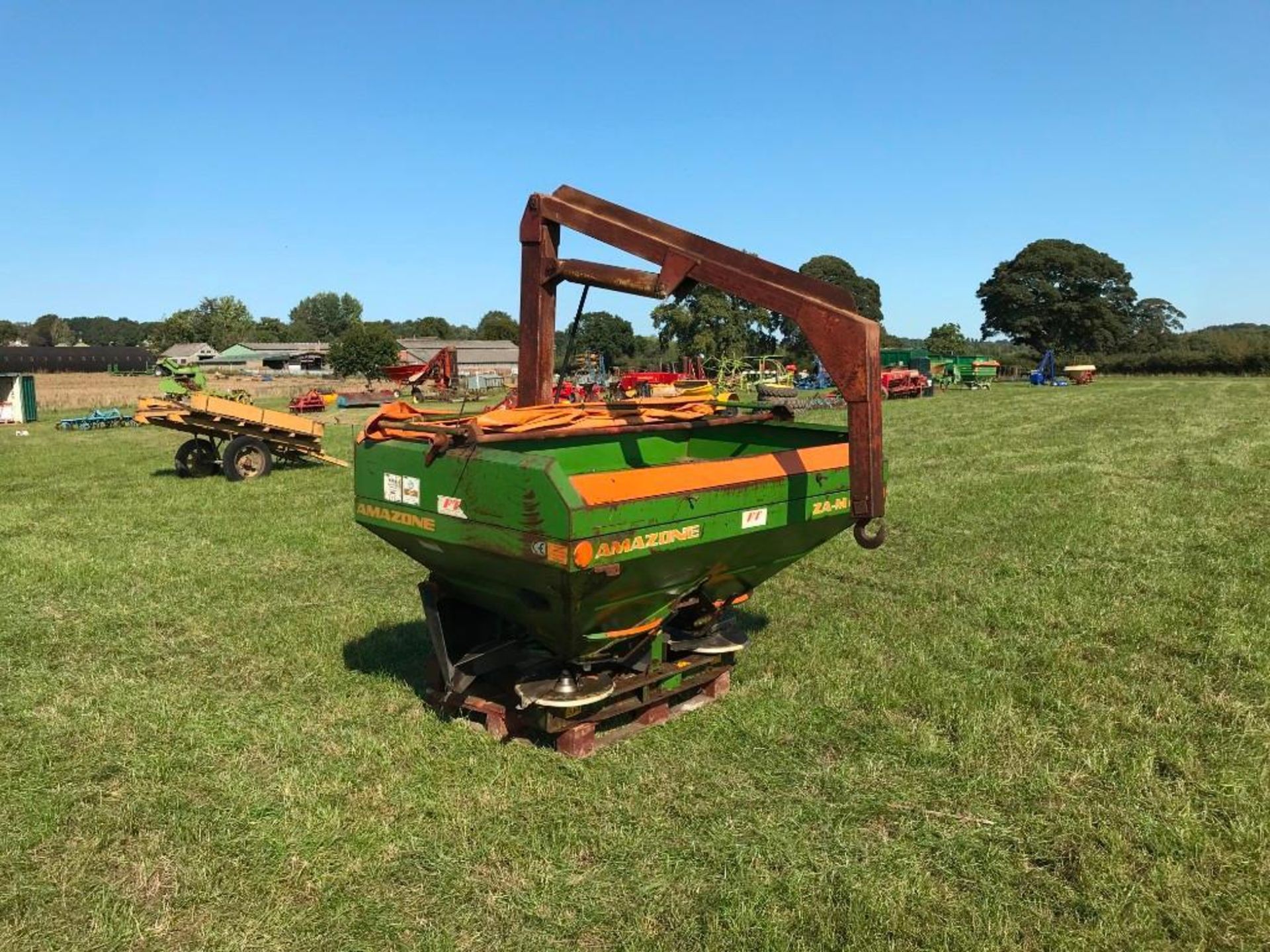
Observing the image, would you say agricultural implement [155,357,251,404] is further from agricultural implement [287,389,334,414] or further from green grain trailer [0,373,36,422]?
agricultural implement [287,389,334,414]

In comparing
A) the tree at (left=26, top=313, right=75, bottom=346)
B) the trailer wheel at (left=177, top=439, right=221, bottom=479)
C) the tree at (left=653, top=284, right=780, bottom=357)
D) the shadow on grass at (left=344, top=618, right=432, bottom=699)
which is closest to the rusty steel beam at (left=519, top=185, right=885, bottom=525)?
the shadow on grass at (left=344, top=618, right=432, bottom=699)

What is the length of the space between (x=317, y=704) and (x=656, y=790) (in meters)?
2.12

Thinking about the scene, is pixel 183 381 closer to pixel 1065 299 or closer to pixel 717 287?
pixel 717 287

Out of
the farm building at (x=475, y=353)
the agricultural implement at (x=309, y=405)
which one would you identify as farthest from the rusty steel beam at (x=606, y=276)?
the farm building at (x=475, y=353)

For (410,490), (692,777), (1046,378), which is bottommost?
(692,777)

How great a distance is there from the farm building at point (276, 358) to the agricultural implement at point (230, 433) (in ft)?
276

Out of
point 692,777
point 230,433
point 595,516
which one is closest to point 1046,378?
point 230,433

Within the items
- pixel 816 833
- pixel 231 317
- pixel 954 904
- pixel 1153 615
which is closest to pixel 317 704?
pixel 816 833

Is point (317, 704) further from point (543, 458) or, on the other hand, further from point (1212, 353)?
point (1212, 353)

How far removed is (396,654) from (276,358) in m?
107

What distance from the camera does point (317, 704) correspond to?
4.87 m

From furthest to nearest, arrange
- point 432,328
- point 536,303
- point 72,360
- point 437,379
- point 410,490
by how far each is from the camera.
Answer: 1. point 432,328
2. point 72,360
3. point 437,379
4. point 536,303
5. point 410,490

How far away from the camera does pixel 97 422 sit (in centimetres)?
2505

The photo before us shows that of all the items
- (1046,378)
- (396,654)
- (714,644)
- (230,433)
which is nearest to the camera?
(714,644)
